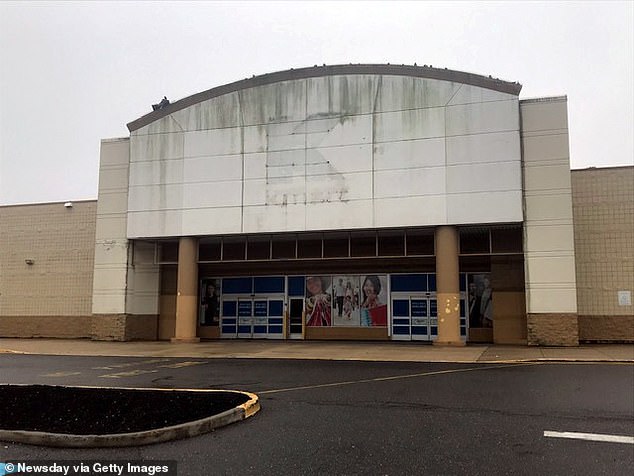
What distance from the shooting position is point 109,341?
2622 centimetres

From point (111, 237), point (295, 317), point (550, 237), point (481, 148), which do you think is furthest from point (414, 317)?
point (111, 237)

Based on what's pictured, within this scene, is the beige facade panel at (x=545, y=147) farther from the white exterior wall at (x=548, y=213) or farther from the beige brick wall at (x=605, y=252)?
the beige brick wall at (x=605, y=252)

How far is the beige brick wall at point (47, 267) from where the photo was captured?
28938mm

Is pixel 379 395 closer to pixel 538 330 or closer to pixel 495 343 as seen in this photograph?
pixel 538 330

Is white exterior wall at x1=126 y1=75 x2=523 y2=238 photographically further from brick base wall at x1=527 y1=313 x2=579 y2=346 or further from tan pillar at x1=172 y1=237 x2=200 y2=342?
brick base wall at x1=527 y1=313 x2=579 y2=346

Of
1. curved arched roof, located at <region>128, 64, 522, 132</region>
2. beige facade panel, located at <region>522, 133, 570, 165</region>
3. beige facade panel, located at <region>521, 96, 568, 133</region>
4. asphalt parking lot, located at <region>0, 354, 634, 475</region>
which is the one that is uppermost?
curved arched roof, located at <region>128, 64, 522, 132</region>

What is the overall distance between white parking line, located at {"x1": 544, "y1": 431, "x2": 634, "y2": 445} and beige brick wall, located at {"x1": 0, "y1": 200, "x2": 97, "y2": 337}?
84.0 feet

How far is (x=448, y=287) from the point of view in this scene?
22.3 metres

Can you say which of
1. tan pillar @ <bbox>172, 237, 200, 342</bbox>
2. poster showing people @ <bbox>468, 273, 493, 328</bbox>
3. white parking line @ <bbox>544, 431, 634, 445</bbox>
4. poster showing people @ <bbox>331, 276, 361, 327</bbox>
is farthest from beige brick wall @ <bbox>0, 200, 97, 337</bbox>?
white parking line @ <bbox>544, 431, 634, 445</bbox>

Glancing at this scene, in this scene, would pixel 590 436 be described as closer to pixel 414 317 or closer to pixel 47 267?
pixel 414 317

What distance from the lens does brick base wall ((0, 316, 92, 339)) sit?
93.8 ft

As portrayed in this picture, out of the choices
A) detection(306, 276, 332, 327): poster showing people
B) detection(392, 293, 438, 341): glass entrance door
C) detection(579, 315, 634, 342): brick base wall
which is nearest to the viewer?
detection(579, 315, 634, 342): brick base wall

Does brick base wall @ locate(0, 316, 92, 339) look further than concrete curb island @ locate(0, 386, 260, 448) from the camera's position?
Yes

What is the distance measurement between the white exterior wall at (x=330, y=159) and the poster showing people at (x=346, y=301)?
4739 mm
